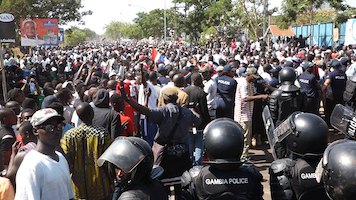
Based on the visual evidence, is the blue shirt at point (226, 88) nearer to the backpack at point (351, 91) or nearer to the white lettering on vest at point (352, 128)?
the backpack at point (351, 91)

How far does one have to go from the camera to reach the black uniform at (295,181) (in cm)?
304

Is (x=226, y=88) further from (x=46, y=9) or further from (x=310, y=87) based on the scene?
(x=46, y=9)

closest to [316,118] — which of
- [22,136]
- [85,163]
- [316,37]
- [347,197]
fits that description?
[347,197]

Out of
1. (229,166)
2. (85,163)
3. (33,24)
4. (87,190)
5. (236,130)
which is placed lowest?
(87,190)

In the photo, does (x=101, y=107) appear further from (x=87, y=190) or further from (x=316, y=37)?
(x=316, y=37)

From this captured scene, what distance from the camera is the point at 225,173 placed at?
119 inches

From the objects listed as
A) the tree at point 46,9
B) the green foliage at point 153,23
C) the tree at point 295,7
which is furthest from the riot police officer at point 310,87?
the green foliage at point 153,23

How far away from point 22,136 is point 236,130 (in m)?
2.11

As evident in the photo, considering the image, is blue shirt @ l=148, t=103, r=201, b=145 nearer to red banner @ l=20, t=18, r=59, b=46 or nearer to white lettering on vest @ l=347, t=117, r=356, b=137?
white lettering on vest @ l=347, t=117, r=356, b=137

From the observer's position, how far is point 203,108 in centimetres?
691

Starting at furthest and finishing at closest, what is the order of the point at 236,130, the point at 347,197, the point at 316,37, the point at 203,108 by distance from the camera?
the point at 316,37 < the point at 203,108 < the point at 236,130 < the point at 347,197

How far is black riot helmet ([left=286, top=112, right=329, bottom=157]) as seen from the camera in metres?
3.24

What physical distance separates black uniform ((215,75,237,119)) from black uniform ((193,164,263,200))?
448 cm

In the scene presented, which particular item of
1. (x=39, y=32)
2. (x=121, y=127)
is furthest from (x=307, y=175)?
(x=39, y=32)
